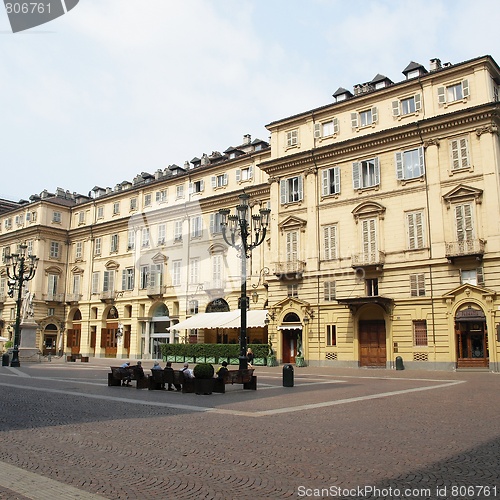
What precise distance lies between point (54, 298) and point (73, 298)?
241 cm

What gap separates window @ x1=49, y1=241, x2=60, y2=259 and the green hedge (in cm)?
2461

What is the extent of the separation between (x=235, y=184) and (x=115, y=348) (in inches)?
882

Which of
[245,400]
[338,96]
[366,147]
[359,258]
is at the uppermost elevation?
[338,96]

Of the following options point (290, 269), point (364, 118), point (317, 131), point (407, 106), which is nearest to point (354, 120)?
point (364, 118)

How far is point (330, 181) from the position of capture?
37969 mm

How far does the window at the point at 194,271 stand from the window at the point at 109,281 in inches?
472

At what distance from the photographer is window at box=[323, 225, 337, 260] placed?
36969 mm

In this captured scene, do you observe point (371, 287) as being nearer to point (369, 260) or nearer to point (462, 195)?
point (369, 260)

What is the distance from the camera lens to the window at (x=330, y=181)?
123 ft

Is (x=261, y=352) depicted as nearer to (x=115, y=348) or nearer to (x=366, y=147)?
(x=366, y=147)

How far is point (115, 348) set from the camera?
181 ft

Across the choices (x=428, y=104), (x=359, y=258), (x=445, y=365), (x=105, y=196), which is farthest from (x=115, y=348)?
(x=428, y=104)

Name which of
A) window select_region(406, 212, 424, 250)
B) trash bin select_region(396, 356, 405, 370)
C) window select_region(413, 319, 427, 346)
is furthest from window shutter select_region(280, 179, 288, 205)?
Result: trash bin select_region(396, 356, 405, 370)

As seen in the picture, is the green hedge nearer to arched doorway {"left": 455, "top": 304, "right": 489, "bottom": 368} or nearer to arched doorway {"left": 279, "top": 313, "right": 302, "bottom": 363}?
arched doorway {"left": 279, "top": 313, "right": 302, "bottom": 363}
